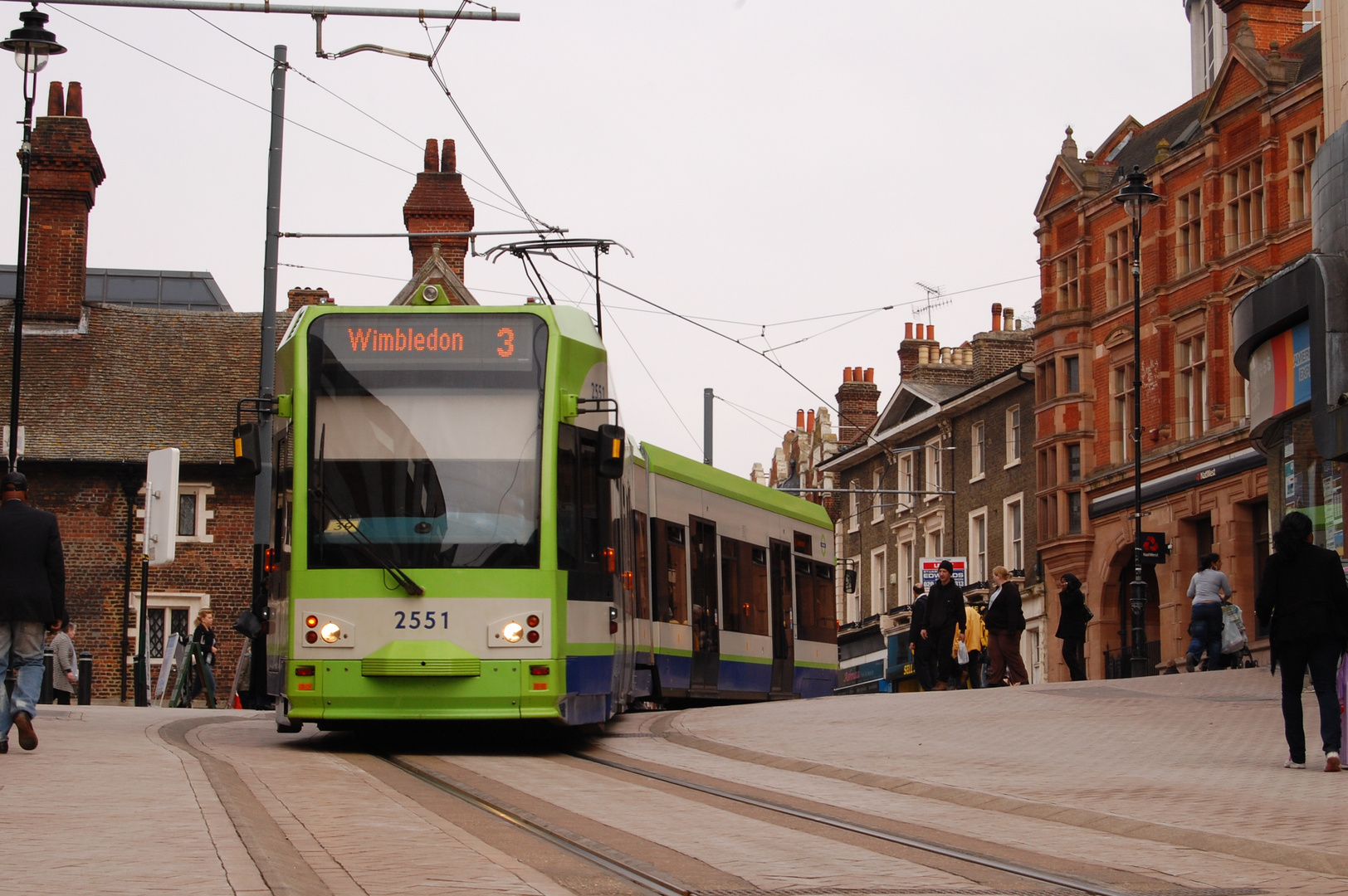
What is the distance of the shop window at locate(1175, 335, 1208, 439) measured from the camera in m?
43.2

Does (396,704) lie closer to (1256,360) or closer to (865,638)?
(1256,360)

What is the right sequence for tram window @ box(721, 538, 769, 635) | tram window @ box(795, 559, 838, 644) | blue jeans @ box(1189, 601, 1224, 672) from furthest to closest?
blue jeans @ box(1189, 601, 1224, 672)
tram window @ box(795, 559, 838, 644)
tram window @ box(721, 538, 769, 635)

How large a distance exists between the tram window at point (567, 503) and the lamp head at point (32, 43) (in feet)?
39.0

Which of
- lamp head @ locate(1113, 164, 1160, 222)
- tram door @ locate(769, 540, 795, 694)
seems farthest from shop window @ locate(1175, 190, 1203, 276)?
tram door @ locate(769, 540, 795, 694)

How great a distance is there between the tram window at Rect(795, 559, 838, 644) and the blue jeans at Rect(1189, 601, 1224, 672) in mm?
5180

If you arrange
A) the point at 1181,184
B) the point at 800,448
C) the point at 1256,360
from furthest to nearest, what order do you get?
1. the point at 800,448
2. the point at 1181,184
3. the point at 1256,360

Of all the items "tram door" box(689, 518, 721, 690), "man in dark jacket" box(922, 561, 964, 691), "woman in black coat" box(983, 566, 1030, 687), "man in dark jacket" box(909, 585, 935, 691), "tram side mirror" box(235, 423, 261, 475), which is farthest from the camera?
"man in dark jacket" box(909, 585, 935, 691)

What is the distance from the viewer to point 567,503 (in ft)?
47.1

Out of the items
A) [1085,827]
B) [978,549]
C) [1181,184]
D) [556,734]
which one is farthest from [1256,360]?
[978,549]

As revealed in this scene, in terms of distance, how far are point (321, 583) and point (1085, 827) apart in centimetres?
646

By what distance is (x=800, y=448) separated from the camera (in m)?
80.8

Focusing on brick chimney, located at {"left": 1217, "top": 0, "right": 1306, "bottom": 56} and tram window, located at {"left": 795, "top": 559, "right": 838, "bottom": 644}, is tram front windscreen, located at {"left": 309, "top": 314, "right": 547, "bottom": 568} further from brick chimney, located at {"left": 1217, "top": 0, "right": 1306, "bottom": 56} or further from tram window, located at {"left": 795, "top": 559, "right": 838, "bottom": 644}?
brick chimney, located at {"left": 1217, "top": 0, "right": 1306, "bottom": 56}

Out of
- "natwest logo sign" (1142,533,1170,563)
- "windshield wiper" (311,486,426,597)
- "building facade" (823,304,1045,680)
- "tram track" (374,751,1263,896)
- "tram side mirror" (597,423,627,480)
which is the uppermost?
"building facade" (823,304,1045,680)

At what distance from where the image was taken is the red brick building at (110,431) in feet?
136
